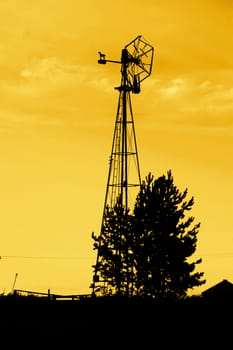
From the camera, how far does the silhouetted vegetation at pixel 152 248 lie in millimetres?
44500

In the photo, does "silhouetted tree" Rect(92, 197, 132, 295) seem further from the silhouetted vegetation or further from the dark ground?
the dark ground

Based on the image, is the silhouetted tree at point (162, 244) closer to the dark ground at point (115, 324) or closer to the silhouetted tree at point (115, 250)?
the silhouetted tree at point (115, 250)

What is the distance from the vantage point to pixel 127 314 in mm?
26938

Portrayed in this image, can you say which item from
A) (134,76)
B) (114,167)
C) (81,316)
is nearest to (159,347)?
(81,316)

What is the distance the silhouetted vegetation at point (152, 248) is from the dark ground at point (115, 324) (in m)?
14.4

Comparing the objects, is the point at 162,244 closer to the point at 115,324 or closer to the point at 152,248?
the point at 152,248

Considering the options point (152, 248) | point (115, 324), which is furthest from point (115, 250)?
point (115, 324)

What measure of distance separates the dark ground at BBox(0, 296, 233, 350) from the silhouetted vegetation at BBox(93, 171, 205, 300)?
14.4 meters

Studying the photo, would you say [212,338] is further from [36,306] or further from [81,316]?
[36,306]

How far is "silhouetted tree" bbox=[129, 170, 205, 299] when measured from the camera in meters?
44.5

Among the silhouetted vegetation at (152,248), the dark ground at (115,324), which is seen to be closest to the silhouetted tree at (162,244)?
the silhouetted vegetation at (152,248)

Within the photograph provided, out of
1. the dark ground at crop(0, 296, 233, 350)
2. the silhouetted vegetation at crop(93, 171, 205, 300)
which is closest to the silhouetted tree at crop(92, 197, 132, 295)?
the silhouetted vegetation at crop(93, 171, 205, 300)

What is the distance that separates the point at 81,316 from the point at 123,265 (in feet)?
61.3

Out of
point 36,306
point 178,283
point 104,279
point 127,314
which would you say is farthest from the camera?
point 104,279
